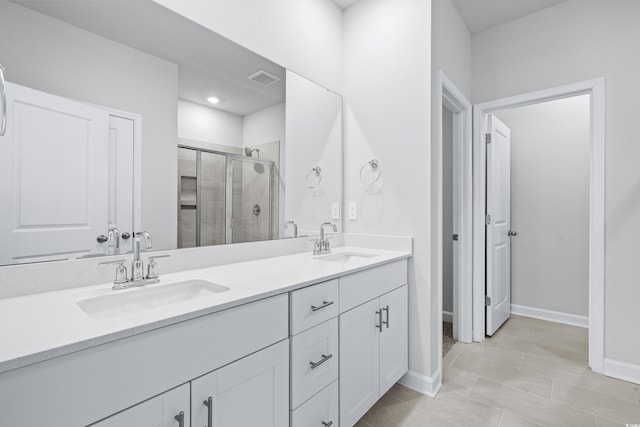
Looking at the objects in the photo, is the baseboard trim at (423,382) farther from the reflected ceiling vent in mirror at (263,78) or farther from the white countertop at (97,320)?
the reflected ceiling vent in mirror at (263,78)

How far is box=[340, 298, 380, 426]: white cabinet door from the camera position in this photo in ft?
4.83

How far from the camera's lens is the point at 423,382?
1986mm

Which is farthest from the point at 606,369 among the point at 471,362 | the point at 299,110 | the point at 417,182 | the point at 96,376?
the point at 96,376

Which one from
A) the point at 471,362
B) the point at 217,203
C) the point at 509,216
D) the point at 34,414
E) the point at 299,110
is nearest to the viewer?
the point at 34,414

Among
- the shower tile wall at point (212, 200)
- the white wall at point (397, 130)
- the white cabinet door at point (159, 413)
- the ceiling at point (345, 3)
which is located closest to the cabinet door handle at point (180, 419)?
the white cabinet door at point (159, 413)

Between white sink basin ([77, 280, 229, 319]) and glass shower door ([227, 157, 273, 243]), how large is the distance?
0.44 m

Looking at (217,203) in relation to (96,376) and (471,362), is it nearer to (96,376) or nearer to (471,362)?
(96,376)

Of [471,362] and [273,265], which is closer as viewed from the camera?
[273,265]

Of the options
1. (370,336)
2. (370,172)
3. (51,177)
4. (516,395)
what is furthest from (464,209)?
(51,177)

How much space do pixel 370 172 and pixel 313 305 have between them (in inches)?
49.2

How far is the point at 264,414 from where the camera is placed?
108 centimetres

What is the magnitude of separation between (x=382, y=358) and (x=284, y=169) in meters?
1.26

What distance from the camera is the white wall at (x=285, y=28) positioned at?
160 centimetres

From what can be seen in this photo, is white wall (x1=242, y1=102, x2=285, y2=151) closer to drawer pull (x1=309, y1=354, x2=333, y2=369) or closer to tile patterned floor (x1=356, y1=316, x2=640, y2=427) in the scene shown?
drawer pull (x1=309, y1=354, x2=333, y2=369)
